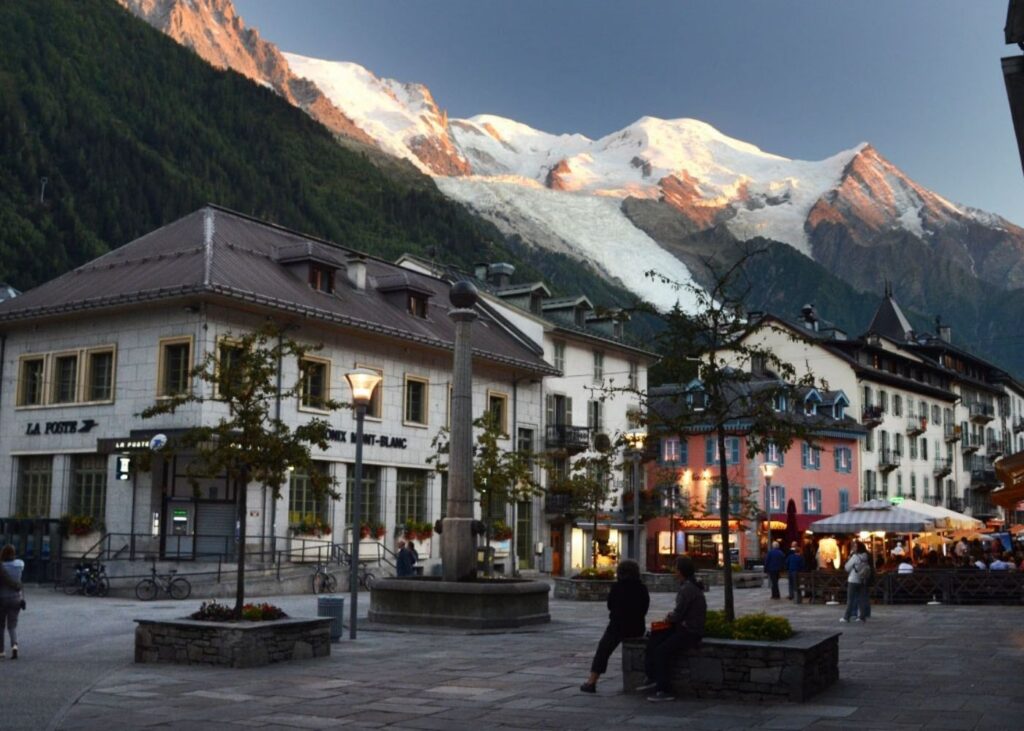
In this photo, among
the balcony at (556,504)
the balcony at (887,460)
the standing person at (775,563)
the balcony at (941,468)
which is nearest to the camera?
the standing person at (775,563)

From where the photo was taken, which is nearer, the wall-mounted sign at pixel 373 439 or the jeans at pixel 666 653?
the jeans at pixel 666 653

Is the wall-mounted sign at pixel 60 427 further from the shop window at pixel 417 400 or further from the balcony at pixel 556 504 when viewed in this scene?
the balcony at pixel 556 504

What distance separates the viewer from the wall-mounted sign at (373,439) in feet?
115

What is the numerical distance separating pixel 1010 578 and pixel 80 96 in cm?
12236

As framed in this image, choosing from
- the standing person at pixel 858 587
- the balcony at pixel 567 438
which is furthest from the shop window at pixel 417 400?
the standing person at pixel 858 587

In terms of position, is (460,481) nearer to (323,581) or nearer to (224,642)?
(224,642)

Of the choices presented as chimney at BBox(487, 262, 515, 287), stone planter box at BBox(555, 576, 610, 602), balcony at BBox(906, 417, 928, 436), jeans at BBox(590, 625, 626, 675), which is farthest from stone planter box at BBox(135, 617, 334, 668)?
balcony at BBox(906, 417, 928, 436)

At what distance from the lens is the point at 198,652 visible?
47.0ft

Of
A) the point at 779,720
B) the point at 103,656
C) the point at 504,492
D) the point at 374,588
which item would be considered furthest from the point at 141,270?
the point at 779,720

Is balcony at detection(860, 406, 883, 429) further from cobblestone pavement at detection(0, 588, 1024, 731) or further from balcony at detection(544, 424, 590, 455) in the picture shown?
cobblestone pavement at detection(0, 588, 1024, 731)

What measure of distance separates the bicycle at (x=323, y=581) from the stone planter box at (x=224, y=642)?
16.3 m

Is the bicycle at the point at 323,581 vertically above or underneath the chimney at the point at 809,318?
underneath

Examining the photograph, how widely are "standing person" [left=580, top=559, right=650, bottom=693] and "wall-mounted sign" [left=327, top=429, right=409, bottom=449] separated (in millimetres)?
21750

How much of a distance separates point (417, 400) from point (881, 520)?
16239 millimetres
